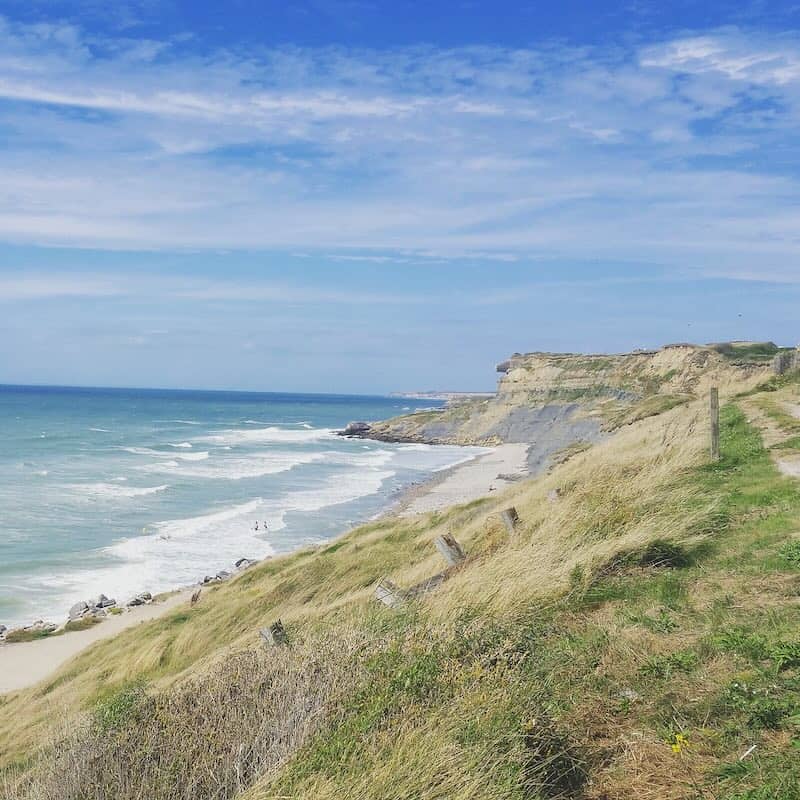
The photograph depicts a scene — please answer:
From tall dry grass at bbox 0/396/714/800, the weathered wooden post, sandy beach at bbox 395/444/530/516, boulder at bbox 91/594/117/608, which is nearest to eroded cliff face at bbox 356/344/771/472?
sandy beach at bbox 395/444/530/516

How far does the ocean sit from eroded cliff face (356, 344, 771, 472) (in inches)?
321

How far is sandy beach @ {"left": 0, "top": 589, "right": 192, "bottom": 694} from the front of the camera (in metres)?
20.3

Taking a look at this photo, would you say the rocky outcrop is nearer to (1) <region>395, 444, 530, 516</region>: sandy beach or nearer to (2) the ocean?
(2) the ocean

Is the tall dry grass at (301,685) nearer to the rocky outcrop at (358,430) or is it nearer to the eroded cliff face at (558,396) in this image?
the eroded cliff face at (558,396)

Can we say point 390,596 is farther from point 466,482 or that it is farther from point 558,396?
point 558,396

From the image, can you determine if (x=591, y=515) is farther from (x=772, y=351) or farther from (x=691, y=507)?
(x=772, y=351)

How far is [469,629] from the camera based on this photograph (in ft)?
19.4

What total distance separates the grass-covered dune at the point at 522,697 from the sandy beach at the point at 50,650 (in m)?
15.5

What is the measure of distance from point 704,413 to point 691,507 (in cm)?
1094

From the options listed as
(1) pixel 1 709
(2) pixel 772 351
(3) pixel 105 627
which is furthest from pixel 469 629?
(2) pixel 772 351

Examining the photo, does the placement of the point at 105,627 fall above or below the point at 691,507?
below

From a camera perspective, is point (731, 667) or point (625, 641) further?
point (625, 641)

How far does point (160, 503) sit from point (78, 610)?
19.6 metres

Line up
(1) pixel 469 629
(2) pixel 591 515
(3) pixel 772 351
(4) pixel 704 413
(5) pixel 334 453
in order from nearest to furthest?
(1) pixel 469 629 → (2) pixel 591 515 → (4) pixel 704 413 → (3) pixel 772 351 → (5) pixel 334 453
